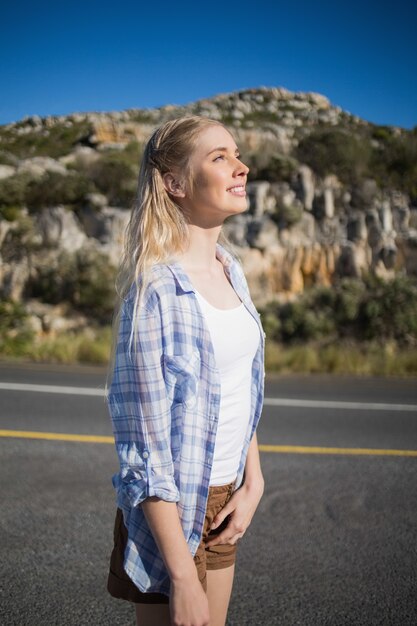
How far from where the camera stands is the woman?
1.49m

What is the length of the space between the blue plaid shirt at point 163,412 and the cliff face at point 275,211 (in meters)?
18.4

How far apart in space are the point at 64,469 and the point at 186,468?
3.76 m

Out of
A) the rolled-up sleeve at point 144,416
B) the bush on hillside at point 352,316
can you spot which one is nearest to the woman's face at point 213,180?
the rolled-up sleeve at point 144,416

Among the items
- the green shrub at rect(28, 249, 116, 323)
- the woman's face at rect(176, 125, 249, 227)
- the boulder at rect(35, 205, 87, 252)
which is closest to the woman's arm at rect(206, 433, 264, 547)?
the woman's face at rect(176, 125, 249, 227)

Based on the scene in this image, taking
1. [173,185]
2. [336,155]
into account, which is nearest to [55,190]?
[336,155]

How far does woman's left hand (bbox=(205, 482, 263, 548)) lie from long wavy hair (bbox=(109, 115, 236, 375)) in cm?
57

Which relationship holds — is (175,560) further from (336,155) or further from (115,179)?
(336,155)

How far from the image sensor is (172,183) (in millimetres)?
1775

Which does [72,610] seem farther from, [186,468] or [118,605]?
[186,468]

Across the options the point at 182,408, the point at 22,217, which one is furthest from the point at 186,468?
the point at 22,217

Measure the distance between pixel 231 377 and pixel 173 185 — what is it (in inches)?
24.4

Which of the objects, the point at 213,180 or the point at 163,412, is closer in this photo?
the point at 163,412

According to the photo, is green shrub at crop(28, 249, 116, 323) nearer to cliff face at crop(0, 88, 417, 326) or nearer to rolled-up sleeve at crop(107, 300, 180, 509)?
cliff face at crop(0, 88, 417, 326)

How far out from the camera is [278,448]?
5766 millimetres
